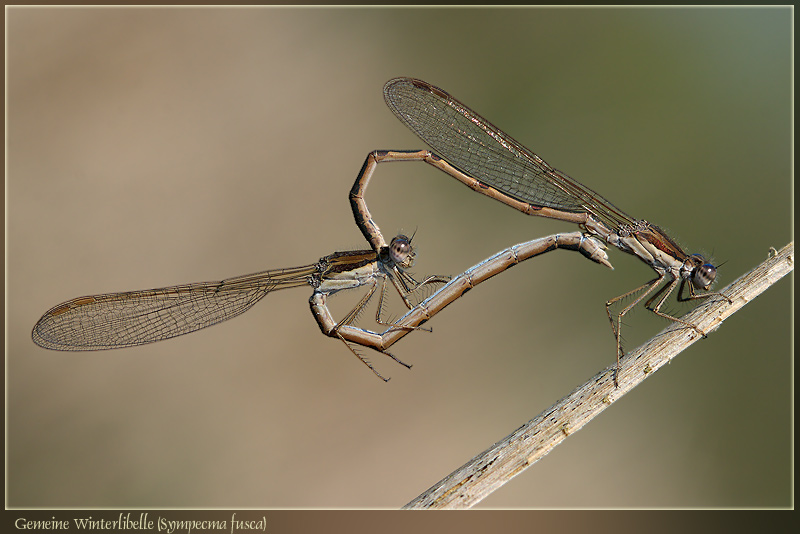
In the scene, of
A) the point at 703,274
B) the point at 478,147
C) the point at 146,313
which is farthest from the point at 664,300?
the point at 146,313

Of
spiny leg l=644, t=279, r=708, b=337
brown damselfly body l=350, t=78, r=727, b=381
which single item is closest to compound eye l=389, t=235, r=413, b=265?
brown damselfly body l=350, t=78, r=727, b=381

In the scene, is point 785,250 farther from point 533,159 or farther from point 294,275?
point 294,275

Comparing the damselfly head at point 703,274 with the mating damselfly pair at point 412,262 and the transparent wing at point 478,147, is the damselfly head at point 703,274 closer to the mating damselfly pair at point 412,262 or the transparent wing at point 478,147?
the mating damselfly pair at point 412,262

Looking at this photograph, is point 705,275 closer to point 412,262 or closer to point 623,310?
point 623,310

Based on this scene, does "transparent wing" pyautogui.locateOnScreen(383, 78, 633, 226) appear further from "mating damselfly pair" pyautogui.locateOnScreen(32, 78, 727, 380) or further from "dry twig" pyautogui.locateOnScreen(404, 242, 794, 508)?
"dry twig" pyautogui.locateOnScreen(404, 242, 794, 508)

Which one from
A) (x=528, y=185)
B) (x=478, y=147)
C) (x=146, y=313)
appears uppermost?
(x=146, y=313)

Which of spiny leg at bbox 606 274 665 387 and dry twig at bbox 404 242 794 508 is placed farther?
spiny leg at bbox 606 274 665 387

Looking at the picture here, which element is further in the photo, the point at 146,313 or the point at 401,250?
the point at 146,313
